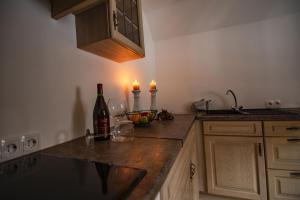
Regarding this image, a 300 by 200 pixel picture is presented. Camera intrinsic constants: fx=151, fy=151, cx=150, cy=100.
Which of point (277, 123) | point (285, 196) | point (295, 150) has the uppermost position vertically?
point (277, 123)

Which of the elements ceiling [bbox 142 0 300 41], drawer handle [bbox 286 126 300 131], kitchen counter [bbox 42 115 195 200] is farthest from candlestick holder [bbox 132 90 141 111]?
drawer handle [bbox 286 126 300 131]

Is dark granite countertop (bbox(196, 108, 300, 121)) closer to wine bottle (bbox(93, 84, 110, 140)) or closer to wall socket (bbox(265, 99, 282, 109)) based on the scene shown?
wall socket (bbox(265, 99, 282, 109))

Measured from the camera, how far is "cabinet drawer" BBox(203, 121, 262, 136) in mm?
1269

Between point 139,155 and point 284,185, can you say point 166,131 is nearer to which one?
point 139,155

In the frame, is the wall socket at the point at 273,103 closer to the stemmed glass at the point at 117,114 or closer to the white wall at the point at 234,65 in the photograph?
the white wall at the point at 234,65

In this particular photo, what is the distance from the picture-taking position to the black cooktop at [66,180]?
0.32 metres

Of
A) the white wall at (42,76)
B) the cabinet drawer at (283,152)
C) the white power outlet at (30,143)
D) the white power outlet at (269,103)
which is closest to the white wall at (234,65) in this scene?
the white power outlet at (269,103)

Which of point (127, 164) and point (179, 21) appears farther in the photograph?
point (179, 21)

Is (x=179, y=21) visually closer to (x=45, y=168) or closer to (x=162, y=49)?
(x=162, y=49)

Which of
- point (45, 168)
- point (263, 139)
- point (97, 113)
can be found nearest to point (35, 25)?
point (97, 113)

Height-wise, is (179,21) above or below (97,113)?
above

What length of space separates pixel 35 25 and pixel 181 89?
1629mm

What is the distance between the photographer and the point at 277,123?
1.21 m

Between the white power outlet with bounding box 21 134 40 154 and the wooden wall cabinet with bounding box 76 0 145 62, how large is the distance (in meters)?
0.51
